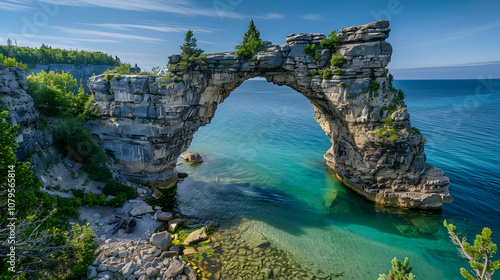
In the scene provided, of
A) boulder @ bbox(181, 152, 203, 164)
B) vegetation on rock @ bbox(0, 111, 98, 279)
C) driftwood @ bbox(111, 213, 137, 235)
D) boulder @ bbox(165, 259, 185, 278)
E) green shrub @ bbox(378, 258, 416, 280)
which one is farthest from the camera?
boulder @ bbox(181, 152, 203, 164)

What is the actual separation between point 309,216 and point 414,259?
30.2 ft

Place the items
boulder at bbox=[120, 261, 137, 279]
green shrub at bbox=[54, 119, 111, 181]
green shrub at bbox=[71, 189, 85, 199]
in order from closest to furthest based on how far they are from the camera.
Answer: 1. boulder at bbox=[120, 261, 137, 279]
2. green shrub at bbox=[71, 189, 85, 199]
3. green shrub at bbox=[54, 119, 111, 181]

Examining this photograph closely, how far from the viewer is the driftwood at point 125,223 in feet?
66.9

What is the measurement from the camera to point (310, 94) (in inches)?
1156

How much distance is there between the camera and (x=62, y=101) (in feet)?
84.9

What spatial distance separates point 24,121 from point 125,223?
42.0 ft

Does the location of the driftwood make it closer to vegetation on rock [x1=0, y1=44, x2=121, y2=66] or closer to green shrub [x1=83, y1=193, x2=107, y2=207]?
green shrub [x1=83, y1=193, x2=107, y2=207]

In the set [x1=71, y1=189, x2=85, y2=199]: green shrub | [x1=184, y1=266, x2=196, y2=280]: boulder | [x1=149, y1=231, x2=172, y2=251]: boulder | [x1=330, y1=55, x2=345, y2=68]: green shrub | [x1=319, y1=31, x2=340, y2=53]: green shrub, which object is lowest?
[x1=184, y1=266, x2=196, y2=280]: boulder

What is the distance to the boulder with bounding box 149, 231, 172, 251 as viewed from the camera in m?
19.1

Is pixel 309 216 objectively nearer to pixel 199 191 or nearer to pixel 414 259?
pixel 414 259

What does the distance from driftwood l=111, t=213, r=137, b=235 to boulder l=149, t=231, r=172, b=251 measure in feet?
7.78

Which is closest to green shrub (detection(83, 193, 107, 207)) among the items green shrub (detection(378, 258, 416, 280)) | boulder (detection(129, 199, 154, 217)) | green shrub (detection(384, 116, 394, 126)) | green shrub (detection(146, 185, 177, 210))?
boulder (detection(129, 199, 154, 217))

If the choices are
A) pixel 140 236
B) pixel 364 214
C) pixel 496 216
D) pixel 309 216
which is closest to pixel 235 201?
pixel 309 216

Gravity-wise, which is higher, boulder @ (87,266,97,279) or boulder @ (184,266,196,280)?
boulder @ (87,266,97,279)
